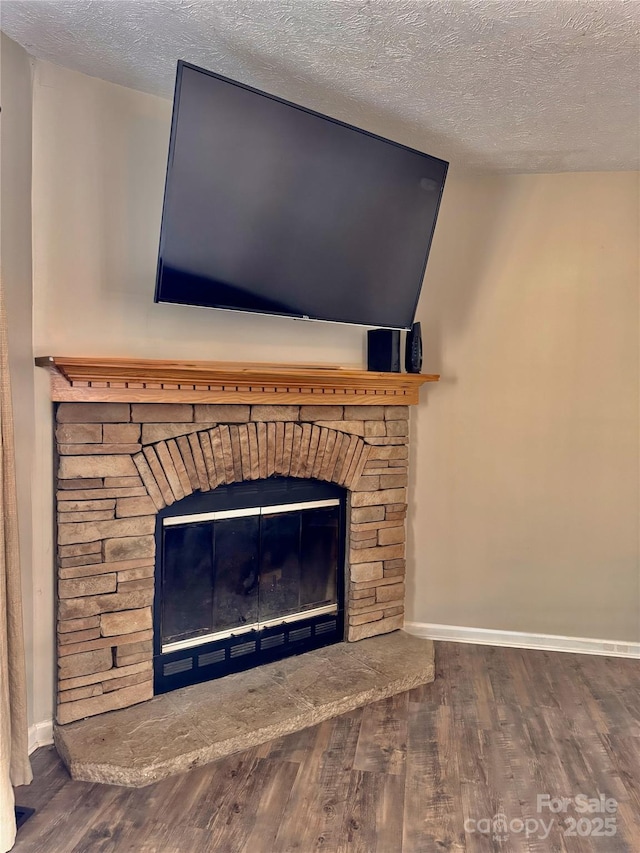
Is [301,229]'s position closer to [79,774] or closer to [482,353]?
[482,353]

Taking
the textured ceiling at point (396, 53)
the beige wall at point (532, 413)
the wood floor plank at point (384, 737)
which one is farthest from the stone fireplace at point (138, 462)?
the textured ceiling at point (396, 53)

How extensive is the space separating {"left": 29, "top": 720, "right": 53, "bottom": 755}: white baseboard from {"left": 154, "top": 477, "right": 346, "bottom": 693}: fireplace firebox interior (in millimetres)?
395

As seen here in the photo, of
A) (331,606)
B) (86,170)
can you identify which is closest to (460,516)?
(331,606)

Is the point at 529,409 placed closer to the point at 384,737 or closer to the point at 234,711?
the point at 384,737

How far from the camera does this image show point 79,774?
2000mm

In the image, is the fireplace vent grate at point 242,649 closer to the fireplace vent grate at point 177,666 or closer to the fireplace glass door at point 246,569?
the fireplace glass door at point 246,569

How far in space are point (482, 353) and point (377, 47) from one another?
1.57m

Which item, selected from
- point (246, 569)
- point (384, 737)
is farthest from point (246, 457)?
point (384, 737)

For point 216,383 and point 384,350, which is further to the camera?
point 384,350

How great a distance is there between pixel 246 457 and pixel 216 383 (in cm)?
36

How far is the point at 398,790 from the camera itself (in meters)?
1.99

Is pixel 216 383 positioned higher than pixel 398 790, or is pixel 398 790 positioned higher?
pixel 216 383

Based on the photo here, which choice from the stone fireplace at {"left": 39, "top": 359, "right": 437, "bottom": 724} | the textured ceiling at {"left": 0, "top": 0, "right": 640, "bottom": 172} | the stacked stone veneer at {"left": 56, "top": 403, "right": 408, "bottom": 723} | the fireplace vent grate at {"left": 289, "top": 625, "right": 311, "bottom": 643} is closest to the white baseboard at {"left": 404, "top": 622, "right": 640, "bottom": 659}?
the fireplace vent grate at {"left": 289, "top": 625, "right": 311, "bottom": 643}

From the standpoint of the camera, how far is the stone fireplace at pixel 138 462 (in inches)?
85.7
